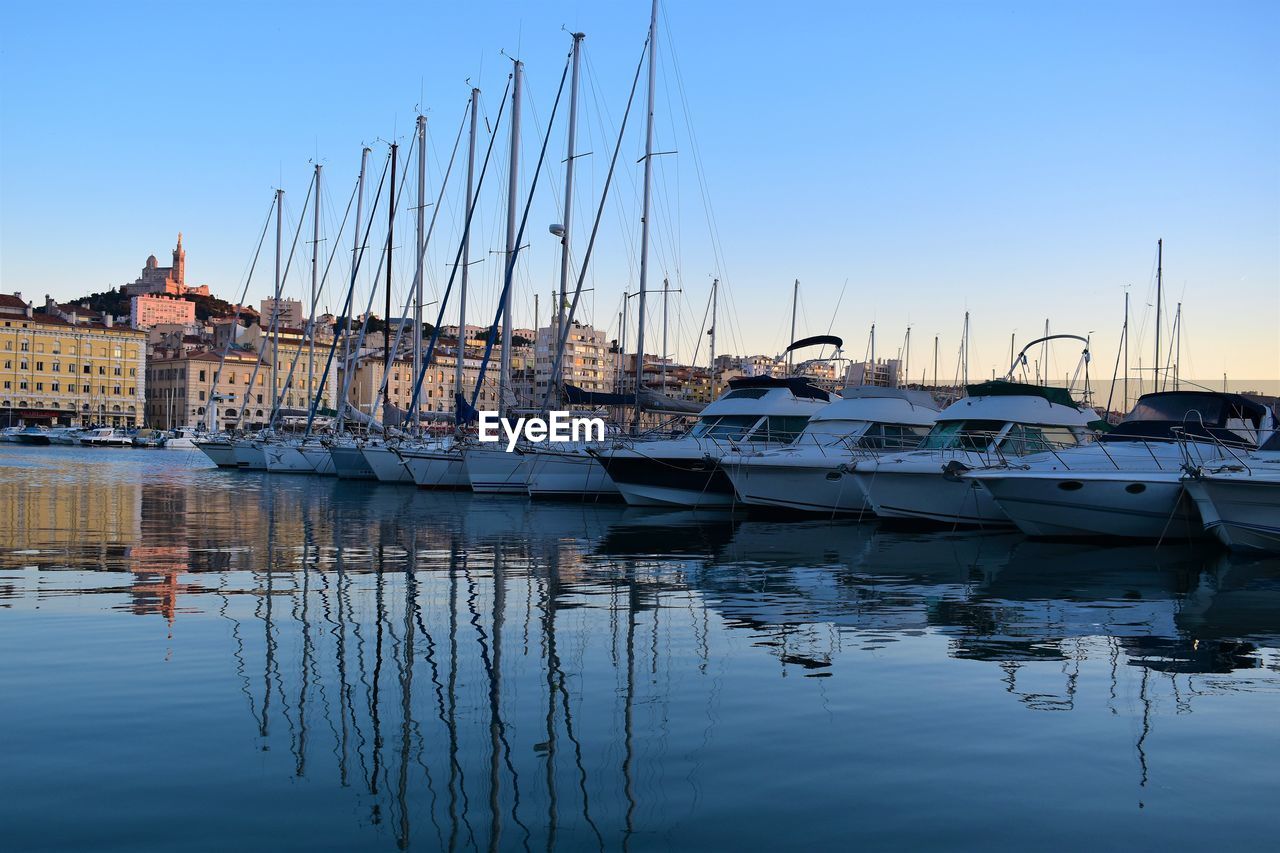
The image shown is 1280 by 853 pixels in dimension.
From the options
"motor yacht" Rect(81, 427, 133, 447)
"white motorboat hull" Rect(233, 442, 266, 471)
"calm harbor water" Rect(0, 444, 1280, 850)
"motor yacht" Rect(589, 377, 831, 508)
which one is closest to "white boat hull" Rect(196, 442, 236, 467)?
"white motorboat hull" Rect(233, 442, 266, 471)

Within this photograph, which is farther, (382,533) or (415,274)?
(415,274)

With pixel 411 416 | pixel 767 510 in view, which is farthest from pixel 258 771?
pixel 411 416

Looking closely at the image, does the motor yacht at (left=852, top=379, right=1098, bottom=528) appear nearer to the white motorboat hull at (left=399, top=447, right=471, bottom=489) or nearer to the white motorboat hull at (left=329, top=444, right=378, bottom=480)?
the white motorboat hull at (left=399, top=447, right=471, bottom=489)

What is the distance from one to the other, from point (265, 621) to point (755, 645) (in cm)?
490

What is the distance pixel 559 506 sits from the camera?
110 ft

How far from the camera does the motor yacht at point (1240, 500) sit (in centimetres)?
1873

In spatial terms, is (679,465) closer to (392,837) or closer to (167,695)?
(167,695)

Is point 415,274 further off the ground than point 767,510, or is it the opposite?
point 415,274

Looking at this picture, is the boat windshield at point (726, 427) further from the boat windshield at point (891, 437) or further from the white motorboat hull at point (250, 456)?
the white motorboat hull at point (250, 456)

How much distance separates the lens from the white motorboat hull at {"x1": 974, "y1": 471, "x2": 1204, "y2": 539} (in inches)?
834

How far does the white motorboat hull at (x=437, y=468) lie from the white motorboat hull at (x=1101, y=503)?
2169 centimetres

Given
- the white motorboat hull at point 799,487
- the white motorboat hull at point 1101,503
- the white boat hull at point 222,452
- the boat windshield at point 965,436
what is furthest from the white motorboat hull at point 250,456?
the white motorboat hull at point 1101,503

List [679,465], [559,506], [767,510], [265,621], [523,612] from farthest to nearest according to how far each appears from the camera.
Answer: [559,506] < [679,465] < [767,510] < [523,612] < [265,621]

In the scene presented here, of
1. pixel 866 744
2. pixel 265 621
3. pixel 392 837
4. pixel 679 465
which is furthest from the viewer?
pixel 679 465
